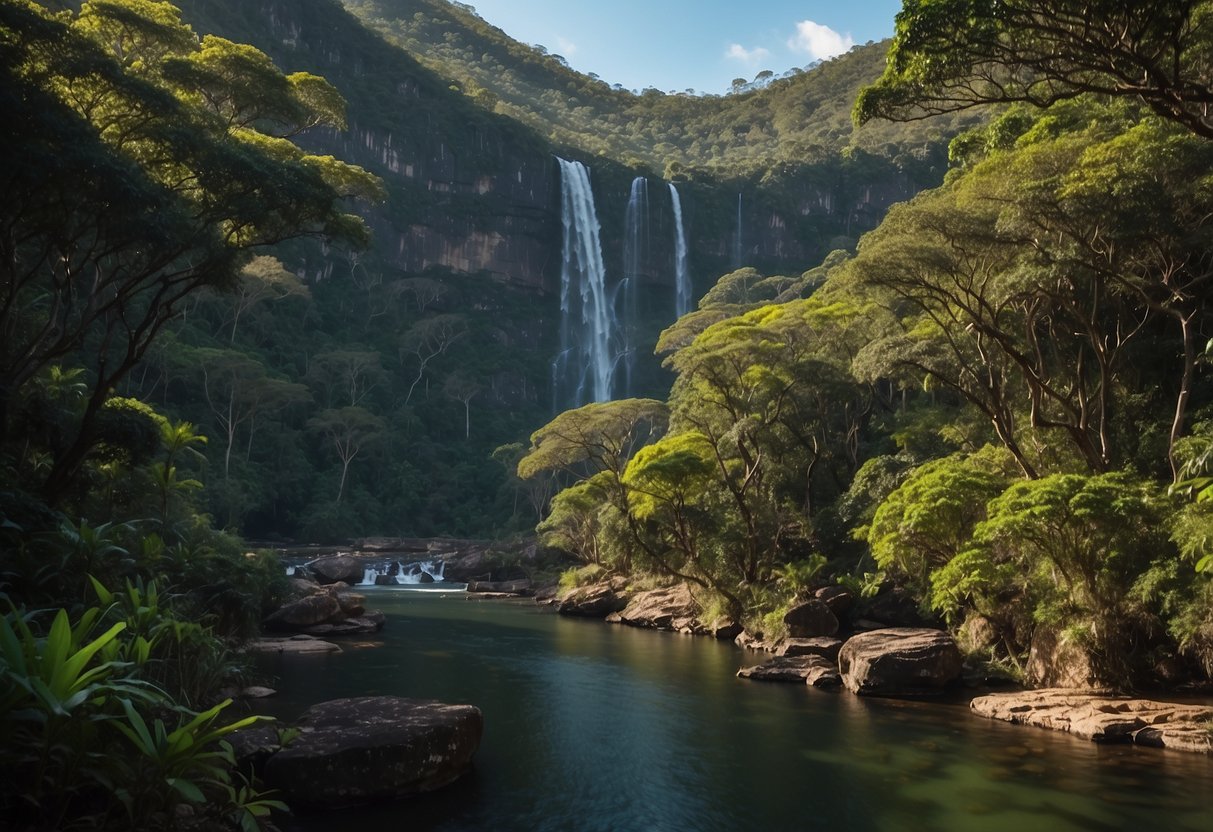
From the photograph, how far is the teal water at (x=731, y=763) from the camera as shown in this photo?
866 cm

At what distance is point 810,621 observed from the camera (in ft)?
65.6

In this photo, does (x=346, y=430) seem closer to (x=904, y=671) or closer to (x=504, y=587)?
(x=504, y=587)

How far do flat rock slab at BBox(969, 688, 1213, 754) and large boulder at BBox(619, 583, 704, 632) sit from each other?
1214 centimetres

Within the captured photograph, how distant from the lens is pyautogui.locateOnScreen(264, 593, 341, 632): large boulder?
2128 centimetres

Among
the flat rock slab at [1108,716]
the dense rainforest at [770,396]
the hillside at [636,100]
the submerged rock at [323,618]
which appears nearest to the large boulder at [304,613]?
the submerged rock at [323,618]

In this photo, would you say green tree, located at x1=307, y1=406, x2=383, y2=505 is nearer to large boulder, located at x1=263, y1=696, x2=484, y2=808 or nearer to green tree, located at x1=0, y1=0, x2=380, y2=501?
green tree, located at x1=0, y1=0, x2=380, y2=501

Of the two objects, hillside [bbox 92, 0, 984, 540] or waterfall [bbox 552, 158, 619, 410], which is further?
waterfall [bbox 552, 158, 619, 410]

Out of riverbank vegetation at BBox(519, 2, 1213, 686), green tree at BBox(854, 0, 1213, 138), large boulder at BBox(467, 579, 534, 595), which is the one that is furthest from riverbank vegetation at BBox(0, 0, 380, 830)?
large boulder at BBox(467, 579, 534, 595)

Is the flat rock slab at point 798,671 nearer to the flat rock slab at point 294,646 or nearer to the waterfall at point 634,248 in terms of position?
the flat rock slab at point 294,646

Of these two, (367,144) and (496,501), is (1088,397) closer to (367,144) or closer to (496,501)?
(496,501)

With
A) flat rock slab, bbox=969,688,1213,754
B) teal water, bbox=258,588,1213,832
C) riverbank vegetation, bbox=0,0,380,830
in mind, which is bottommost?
teal water, bbox=258,588,1213,832

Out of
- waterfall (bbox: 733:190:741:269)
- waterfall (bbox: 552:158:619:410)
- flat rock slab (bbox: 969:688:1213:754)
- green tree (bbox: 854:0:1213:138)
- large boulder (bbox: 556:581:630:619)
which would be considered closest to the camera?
green tree (bbox: 854:0:1213:138)

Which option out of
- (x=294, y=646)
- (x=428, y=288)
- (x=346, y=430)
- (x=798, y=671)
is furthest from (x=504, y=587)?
(x=428, y=288)

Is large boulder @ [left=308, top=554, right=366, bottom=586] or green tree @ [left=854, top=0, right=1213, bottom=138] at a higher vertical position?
green tree @ [left=854, top=0, right=1213, bottom=138]
